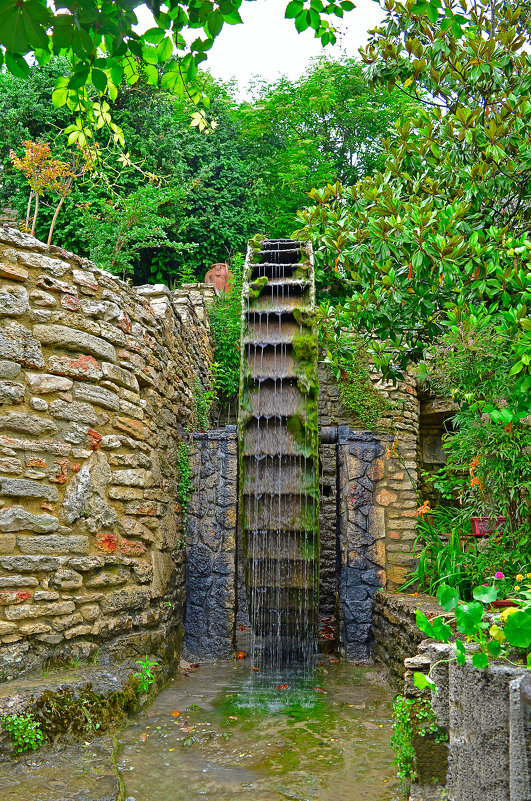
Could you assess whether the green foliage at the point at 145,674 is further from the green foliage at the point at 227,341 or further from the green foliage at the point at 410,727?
the green foliage at the point at 227,341

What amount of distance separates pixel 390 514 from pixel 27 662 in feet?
9.54

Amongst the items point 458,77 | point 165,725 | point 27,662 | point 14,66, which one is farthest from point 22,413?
point 458,77

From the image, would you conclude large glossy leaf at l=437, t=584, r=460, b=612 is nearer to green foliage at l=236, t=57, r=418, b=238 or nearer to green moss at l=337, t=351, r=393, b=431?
green moss at l=337, t=351, r=393, b=431

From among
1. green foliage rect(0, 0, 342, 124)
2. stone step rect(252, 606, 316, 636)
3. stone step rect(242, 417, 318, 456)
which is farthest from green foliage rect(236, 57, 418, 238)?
green foliage rect(0, 0, 342, 124)

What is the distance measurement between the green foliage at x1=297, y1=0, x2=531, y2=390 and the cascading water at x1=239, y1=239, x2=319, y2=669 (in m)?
0.60

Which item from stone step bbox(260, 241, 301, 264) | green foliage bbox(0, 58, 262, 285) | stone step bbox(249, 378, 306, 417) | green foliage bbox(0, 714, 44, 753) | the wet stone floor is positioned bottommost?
the wet stone floor

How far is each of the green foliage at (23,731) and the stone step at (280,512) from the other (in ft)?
7.05

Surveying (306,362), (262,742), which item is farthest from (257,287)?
(262,742)

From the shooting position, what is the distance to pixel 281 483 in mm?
4438

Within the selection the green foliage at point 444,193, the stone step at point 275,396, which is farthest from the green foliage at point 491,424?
the stone step at point 275,396

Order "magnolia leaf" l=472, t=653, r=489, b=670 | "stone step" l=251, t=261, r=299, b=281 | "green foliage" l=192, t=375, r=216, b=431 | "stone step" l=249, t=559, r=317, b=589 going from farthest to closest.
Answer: "green foliage" l=192, t=375, r=216, b=431, "stone step" l=251, t=261, r=299, b=281, "stone step" l=249, t=559, r=317, b=589, "magnolia leaf" l=472, t=653, r=489, b=670

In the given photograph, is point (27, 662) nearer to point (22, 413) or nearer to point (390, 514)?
point (22, 413)

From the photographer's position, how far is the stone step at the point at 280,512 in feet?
14.4

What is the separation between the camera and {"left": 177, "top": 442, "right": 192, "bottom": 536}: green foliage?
4.80 meters
